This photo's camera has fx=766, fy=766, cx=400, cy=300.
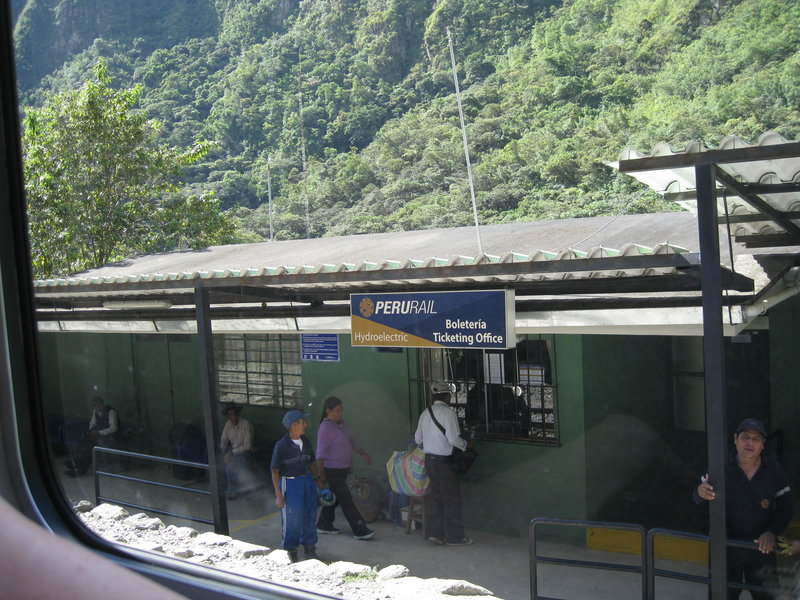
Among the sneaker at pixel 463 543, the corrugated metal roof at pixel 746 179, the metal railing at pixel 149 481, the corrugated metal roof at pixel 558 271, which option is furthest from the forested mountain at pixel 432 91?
the corrugated metal roof at pixel 746 179

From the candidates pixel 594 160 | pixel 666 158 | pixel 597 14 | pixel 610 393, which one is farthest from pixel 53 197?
pixel 597 14

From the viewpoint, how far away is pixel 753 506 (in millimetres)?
3898

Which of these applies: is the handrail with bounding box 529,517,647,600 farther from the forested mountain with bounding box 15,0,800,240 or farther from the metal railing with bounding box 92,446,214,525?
the forested mountain with bounding box 15,0,800,240

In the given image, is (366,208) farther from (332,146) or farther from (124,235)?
(124,235)

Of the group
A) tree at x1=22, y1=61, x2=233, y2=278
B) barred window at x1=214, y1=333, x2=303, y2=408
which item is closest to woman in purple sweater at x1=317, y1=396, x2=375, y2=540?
barred window at x1=214, y1=333, x2=303, y2=408

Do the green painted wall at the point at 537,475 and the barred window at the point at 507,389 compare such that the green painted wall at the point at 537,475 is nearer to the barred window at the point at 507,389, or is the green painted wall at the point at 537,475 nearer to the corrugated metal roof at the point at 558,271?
the barred window at the point at 507,389

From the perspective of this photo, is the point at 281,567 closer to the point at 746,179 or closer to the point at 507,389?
the point at 507,389

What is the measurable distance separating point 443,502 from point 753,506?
280cm

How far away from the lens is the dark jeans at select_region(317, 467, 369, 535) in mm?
6359

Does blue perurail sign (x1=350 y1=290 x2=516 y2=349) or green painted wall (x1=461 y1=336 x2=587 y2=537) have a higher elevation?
blue perurail sign (x1=350 y1=290 x2=516 y2=349)

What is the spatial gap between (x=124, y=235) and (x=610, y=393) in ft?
32.8

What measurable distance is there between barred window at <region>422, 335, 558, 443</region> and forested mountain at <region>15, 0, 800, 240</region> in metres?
13.4

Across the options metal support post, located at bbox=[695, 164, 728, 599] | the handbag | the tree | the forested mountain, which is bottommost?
the handbag

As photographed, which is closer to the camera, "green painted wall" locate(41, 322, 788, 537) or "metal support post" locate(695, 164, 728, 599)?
"metal support post" locate(695, 164, 728, 599)
